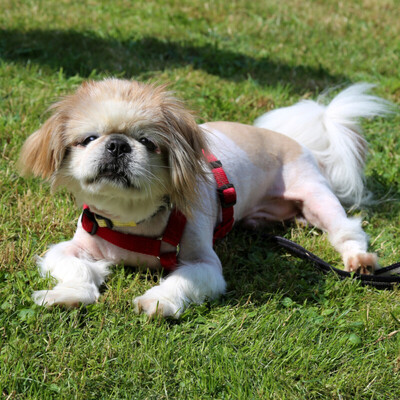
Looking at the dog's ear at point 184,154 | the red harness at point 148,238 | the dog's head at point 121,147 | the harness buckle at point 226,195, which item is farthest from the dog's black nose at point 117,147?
the harness buckle at point 226,195

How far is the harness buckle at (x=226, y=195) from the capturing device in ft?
10.2

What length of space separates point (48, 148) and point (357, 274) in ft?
5.98

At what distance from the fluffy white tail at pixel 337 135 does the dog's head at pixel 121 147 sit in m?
1.58

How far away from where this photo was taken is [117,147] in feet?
7.97

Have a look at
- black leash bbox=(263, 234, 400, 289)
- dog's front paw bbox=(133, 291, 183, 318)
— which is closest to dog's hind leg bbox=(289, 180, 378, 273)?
black leash bbox=(263, 234, 400, 289)

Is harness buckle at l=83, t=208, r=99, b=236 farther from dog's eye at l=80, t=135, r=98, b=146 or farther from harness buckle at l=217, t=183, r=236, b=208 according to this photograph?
harness buckle at l=217, t=183, r=236, b=208

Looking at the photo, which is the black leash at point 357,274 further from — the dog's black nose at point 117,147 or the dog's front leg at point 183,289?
the dog's black nose at point 117,147

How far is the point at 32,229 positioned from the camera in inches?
125

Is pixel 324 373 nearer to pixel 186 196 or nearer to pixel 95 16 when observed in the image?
pixel 186 196

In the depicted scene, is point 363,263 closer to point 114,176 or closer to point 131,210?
point 131,210

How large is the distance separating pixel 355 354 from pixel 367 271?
2.53ft

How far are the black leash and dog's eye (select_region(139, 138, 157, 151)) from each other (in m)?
1.16

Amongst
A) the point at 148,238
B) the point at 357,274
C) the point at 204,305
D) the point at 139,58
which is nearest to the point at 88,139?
the point at 148,238

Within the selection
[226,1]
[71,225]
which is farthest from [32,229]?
[226,1]
